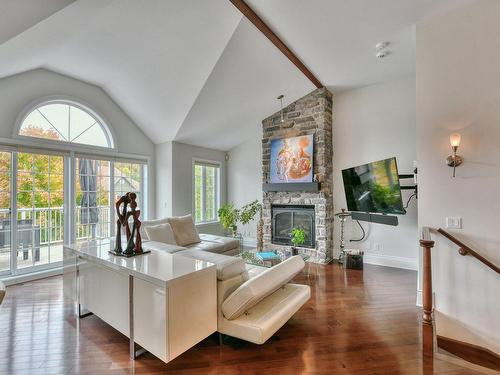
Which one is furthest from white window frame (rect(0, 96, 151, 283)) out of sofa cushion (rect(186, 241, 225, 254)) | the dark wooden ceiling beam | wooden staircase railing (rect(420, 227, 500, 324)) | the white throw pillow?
wooden staircase railing (rect(420, 227, 500, 324))

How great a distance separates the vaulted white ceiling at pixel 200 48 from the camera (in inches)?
108

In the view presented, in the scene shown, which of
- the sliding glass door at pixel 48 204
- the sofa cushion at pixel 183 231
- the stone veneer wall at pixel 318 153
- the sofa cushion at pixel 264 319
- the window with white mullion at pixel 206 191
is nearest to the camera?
the sofa cushion at pixel 264 319

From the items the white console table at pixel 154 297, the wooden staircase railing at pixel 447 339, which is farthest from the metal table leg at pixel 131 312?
the wooden staircase railing at pixel 447 339

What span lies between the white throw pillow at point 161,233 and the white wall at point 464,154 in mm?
3451

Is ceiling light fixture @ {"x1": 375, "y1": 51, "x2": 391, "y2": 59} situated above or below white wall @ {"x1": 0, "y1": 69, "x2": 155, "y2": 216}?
above

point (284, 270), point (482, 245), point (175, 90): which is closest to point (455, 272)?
point (482, 245)

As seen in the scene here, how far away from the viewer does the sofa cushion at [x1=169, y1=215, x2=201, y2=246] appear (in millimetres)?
4258

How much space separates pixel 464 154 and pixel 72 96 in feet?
18.9

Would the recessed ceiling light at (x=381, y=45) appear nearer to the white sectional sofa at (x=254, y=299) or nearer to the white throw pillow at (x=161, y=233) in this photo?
the white sectional sofa at (x=254, y=299)

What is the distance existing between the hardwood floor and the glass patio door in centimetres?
90

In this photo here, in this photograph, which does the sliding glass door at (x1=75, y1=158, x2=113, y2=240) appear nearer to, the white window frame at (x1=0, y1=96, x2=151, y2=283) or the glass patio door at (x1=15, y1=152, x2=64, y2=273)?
the white window frame at (x1=0, y1=96, x2=151, y2=283)

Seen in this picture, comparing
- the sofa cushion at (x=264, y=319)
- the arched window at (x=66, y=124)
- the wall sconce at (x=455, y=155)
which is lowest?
the sofa cushion at (x=264, y=319)

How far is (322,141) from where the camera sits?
192 inches

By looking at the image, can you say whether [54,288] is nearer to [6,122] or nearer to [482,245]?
[6,122]
